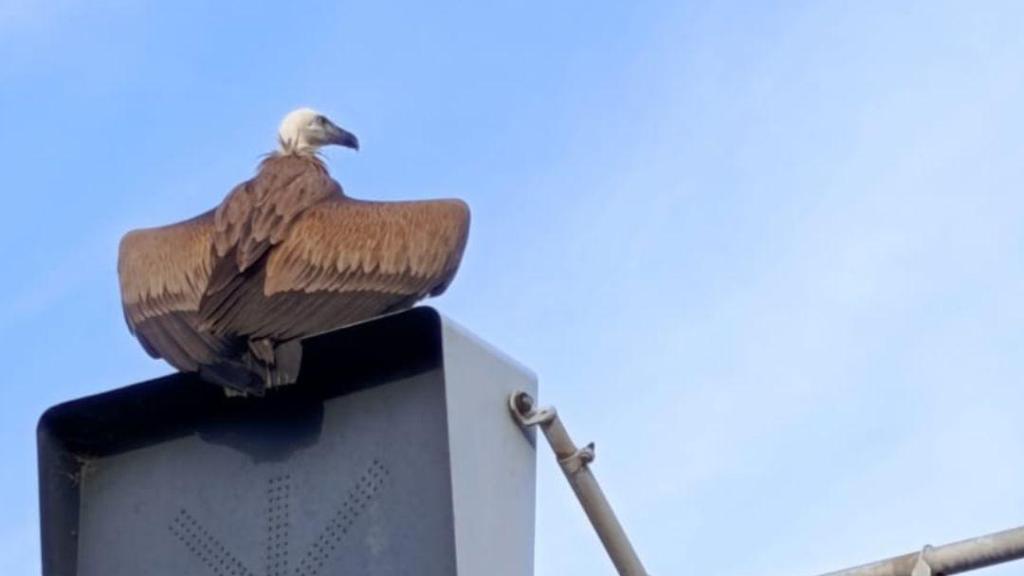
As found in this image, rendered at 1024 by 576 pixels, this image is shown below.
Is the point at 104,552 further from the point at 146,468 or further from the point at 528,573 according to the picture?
the point at 528,573

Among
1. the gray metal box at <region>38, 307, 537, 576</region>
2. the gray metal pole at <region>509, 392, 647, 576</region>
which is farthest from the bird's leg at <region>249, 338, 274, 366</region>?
the gray metal pole at <region>509, 392, 647, 576</region>

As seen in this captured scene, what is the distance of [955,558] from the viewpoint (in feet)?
15.2

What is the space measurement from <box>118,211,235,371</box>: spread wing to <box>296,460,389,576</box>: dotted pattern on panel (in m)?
2.83

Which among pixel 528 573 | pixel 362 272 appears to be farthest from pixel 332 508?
pixel 362 272

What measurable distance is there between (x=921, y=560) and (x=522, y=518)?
101cm

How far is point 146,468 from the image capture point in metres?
5.14

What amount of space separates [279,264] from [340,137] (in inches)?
128

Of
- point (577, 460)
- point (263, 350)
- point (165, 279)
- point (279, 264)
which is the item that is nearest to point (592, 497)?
point (577, 460)

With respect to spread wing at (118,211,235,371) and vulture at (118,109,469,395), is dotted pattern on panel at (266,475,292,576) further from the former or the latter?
spread wing at (118,211,235,371)

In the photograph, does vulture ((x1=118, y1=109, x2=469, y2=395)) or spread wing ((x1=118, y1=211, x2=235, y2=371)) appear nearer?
vulture ((x1=118, y1=109, x2=469, y2=395))

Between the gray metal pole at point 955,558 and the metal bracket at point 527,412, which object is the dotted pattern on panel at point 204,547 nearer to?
the metal bracket at point 527,412

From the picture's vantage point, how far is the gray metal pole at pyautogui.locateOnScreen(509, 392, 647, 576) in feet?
15.8

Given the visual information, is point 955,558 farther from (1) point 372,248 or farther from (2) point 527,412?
(1) point 372,248

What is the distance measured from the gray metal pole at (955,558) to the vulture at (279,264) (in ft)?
8.11
